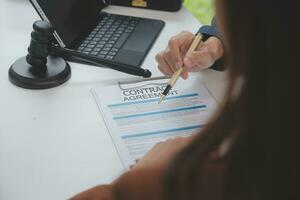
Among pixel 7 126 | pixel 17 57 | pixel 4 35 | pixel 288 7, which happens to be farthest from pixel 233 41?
pixel 4 35

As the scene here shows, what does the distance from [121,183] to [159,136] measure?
32 cm

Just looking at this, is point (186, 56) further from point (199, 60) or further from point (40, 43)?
point (40, 43)

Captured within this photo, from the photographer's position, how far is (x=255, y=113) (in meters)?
0.52

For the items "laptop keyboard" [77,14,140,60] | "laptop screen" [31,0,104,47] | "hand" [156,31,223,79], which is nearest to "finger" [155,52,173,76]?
"hand" [156,31,223,79]

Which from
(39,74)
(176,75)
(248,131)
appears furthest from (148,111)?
(248,131)

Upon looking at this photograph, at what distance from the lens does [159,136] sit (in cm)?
89

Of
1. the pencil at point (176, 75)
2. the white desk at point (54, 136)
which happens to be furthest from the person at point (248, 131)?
the pencil at point (176, 75)

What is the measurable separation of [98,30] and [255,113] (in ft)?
2.47

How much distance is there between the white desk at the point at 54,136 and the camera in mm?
787

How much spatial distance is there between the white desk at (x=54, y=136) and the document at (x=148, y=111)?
22 millimetres

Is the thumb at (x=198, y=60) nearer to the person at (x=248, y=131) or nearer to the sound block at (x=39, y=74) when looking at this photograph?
the sound block at (x=39, y=74)

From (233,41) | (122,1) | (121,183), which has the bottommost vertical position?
(122,1)

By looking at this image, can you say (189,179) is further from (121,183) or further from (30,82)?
(30,82)

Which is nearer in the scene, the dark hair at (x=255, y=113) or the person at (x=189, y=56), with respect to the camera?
the dark hair at (x=255, y=113)
